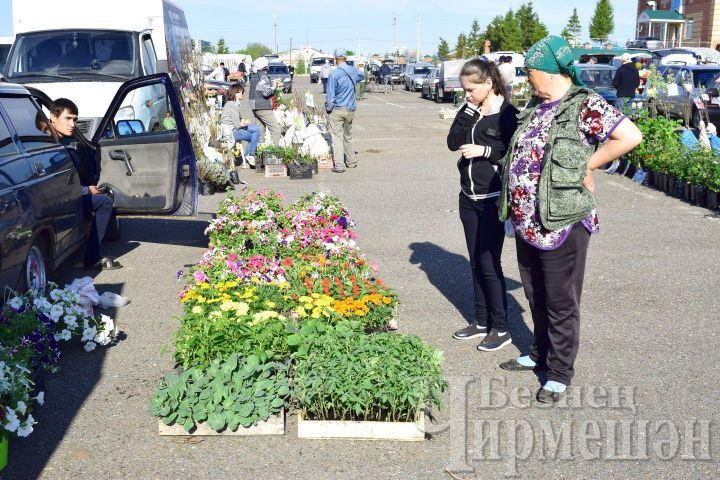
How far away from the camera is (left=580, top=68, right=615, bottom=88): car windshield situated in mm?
25031

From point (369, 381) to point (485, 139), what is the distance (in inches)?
76.6

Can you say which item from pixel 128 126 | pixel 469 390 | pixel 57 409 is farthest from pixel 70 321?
pixel 128 126

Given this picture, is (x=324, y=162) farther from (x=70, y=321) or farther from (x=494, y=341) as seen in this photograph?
(x=70, y=321)

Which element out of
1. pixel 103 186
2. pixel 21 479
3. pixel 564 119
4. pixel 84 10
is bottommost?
pixel 21 479

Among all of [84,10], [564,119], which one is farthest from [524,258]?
[84,10]

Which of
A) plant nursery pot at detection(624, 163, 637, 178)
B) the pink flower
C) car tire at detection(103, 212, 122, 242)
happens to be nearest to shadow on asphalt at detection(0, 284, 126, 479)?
the pink flower

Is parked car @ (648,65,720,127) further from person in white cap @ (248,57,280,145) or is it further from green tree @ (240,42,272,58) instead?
green tree @ (240,42,272,58)

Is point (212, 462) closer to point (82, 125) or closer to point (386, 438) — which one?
point (386, 438)

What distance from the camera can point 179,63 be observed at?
1742 cm

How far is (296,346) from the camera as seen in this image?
16.5 feet

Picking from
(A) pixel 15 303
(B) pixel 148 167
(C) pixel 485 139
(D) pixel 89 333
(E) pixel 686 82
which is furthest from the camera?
(E) pixel 686 82

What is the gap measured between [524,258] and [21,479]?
2.92 metres

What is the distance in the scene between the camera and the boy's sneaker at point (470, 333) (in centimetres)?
614

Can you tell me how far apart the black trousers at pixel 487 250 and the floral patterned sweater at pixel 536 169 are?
791 millimetres
